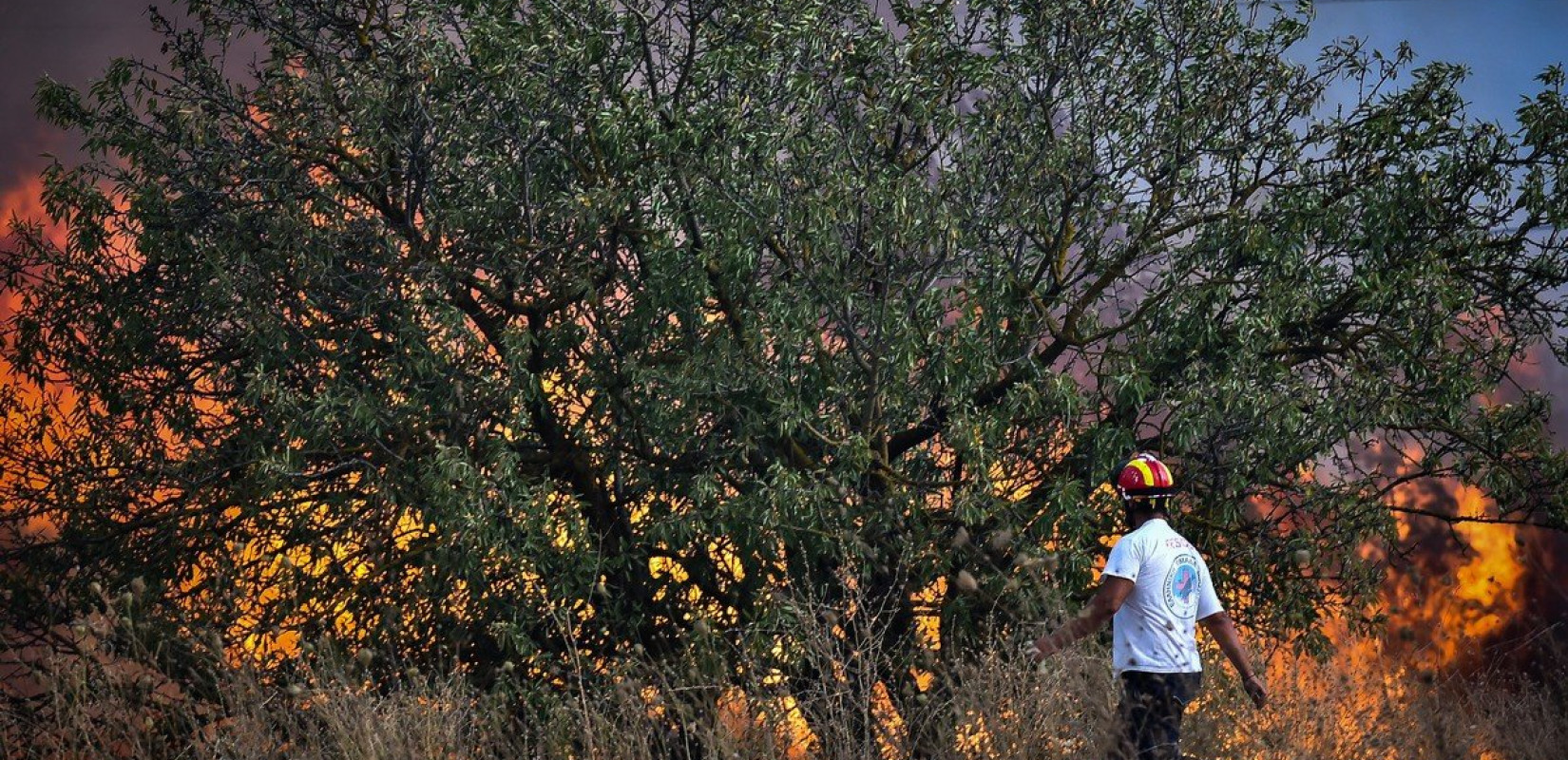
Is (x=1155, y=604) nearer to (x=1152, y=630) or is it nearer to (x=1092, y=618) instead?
(x=1152, y=630)

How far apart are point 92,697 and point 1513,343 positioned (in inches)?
304

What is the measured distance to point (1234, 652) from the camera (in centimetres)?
528

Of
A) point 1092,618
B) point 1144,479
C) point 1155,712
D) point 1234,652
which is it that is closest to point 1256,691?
point 1234,652

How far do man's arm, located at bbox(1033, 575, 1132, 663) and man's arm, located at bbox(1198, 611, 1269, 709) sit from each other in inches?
15.8

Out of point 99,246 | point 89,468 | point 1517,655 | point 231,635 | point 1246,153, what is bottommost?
point 1517,655

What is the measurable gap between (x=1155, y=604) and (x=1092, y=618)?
0.85 ft

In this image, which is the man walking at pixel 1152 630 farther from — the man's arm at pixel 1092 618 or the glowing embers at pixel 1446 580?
the glowing embers at pixel 1446 580

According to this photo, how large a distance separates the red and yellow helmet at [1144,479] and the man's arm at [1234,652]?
46 centimetres

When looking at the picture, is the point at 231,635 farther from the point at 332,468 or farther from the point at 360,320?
the point at 360,320

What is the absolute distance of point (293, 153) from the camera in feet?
28.8

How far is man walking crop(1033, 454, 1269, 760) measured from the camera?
516 cm

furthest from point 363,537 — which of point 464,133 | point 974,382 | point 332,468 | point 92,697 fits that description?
point 974,382

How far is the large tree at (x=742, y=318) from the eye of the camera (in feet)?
26.1

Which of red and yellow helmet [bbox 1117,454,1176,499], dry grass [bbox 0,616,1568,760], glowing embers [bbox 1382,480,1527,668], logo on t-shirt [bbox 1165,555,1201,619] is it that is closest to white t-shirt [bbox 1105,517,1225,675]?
logo on t-shirt [bbox 1165,555,1201,619]
